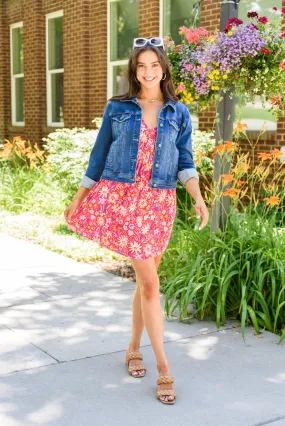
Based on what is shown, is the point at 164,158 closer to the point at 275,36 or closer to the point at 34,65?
the point at 275,36

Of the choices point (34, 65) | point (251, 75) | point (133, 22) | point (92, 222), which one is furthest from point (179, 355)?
point (34, 65)

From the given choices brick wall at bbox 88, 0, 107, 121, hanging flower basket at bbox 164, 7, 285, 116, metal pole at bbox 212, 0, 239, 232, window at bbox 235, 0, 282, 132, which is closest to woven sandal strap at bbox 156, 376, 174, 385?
metal pole at bbox 212, 0, 239, 232

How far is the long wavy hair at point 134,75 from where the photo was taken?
144 inches

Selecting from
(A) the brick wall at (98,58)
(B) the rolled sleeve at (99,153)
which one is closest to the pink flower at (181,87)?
(B) the rolled sleeve at (99,153)

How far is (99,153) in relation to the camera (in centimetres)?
381

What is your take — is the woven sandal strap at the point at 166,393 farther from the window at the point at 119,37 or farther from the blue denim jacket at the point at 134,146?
the window at the point at 119,37

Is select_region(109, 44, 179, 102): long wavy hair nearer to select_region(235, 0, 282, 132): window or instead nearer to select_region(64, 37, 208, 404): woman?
select_region(64, 37, 208, 404): woman

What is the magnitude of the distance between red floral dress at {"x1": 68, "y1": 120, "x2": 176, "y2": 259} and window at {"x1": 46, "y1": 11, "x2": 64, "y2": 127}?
10205 mm

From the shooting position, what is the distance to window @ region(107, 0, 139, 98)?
1162 centimetres

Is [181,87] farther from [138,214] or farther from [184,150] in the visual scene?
[138,214]

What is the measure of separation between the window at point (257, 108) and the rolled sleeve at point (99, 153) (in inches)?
204

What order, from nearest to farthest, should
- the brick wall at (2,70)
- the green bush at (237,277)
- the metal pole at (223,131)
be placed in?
1. the green bush at (237,277)
2. the metal pole at (223,131)
3. the brick wall at (2,70)

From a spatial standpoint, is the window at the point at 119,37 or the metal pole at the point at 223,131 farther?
the window at the point at 119,37

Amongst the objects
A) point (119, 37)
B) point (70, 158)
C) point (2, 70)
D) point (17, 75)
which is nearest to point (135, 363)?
point (70, 158)
